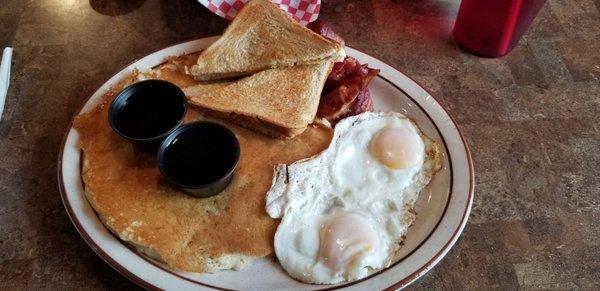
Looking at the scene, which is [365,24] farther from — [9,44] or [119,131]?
[9,44]

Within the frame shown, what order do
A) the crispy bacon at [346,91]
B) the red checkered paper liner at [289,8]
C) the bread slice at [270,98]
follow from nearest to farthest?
the bread slice at [270,98], the crispy bacon at [346,91], the red checkered paper liner at [289,8]

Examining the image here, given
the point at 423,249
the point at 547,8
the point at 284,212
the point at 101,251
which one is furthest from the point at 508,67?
the point at 101,251

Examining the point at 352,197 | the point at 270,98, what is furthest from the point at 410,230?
the point at 270,98

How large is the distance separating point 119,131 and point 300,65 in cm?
75

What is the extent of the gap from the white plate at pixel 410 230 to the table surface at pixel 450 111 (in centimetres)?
14

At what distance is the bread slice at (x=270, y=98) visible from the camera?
5.93ft

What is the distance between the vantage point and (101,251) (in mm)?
1562

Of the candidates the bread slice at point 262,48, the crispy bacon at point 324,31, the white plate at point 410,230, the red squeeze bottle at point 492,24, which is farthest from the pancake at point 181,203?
the red squeeze bottle at point 492,24

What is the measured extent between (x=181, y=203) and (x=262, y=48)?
2.47 ft

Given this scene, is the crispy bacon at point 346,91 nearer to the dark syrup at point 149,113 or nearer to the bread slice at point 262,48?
the bread slice at point 262,48

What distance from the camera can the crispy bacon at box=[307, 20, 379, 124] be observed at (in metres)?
1.93

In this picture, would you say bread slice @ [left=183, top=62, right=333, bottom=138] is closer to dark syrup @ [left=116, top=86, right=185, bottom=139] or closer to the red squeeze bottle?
dark syrup @ [left=116, top=86, right=185, bottom=139]

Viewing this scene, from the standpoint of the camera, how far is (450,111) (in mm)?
2148

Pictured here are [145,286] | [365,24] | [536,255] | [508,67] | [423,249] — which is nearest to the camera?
[145,286]
